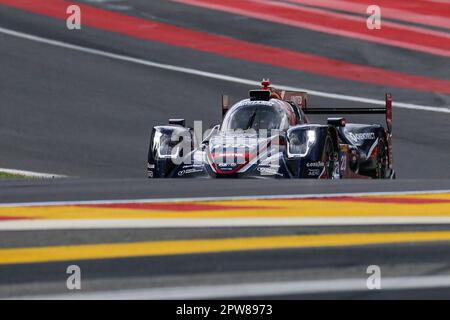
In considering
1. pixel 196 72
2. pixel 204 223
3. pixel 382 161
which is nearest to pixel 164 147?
pixel 382 161

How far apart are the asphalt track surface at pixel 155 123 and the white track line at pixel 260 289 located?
7 cm

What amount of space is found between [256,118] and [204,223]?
214 inches

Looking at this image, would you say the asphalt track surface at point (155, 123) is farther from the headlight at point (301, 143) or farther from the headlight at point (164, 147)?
the headlight at point (301, 143)

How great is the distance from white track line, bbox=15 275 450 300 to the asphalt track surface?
7cm

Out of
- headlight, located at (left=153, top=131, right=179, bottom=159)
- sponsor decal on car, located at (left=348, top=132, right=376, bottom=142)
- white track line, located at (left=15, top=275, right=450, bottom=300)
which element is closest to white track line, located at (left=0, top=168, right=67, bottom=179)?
headlight, located at (left=153, top=131, right=179, bottom=159)

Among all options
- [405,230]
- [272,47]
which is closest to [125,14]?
[272,47]

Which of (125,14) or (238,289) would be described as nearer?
(238,289)

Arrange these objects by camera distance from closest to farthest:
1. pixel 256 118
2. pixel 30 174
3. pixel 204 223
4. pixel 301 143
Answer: pixel 204 223
pixel 301 143
pixel 256 118
pixel 30 174

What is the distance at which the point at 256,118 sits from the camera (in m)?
12.9

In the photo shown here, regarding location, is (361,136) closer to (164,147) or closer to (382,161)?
(382,161)

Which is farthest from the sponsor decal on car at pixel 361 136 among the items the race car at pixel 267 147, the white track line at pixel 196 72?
the white track line at pixel 196 72

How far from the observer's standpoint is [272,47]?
840 inches

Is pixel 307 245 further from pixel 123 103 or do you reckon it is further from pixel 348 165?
pixel 123 103
